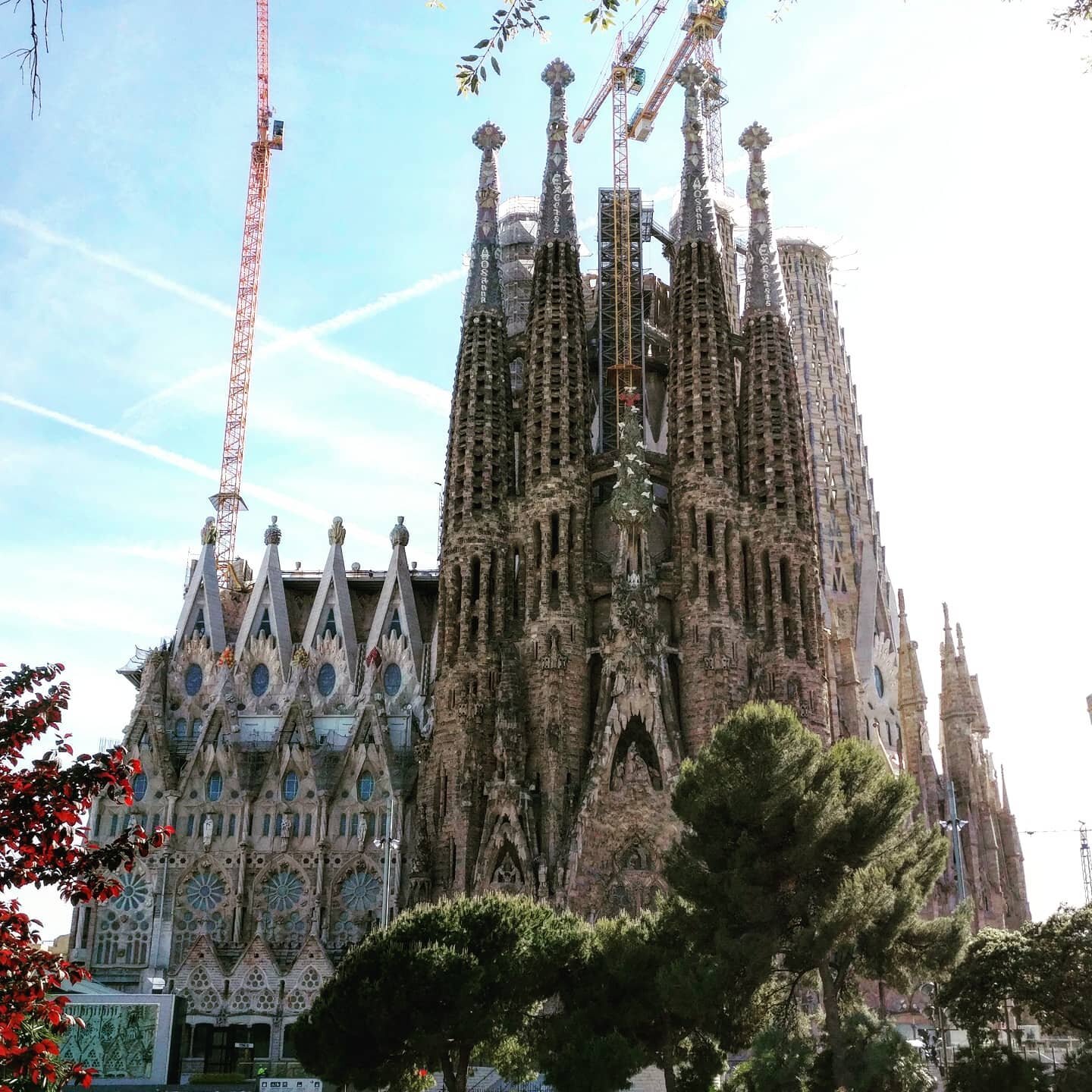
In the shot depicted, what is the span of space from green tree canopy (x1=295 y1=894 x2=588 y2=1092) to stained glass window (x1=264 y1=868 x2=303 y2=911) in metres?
17.4

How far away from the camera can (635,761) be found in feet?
122

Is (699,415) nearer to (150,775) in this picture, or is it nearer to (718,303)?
(718,303)

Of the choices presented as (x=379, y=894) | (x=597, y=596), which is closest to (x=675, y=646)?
(x=597, y=596)

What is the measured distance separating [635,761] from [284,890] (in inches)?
526

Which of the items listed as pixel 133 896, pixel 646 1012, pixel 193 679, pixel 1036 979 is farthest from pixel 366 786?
pixel 1036 979

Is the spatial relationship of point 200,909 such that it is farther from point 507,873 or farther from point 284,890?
point 507,873

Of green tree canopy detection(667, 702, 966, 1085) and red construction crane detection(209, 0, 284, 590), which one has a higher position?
red construction crane detection(209, 0, 284, 590)

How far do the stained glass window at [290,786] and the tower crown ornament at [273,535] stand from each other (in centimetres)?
1133

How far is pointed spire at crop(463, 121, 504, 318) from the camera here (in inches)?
1832

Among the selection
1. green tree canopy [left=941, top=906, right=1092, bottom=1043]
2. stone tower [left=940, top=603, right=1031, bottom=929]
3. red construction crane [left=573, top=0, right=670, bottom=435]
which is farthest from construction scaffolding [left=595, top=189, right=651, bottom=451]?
green tree canopy [left=941, top=906, right=1092, bottom=1043]

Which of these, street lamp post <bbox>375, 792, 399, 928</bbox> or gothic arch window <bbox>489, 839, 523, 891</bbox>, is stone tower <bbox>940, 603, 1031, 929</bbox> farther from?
street lamp post <bbox>375, 792, 399, 928</bbox>

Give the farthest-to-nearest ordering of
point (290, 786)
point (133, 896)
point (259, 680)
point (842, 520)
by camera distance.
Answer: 1. point (842, 520)
2. point (259, 680)
3. point (290, 786)
4. point (133, 896)

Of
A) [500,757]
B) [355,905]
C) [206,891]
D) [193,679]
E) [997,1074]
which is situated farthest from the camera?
[193,679]

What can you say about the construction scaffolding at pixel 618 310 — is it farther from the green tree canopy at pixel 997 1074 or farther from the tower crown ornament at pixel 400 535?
the green tree canopy at pixel 997 1074
